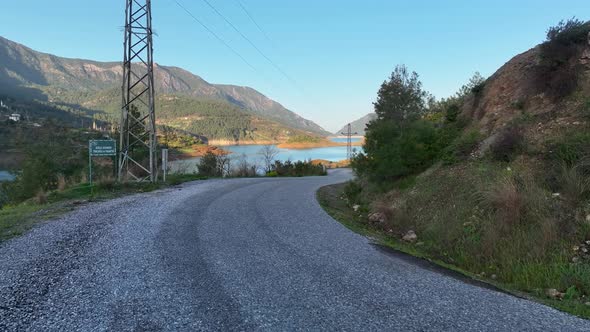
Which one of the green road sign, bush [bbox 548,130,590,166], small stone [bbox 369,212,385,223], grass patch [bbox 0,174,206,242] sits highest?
the green road sign

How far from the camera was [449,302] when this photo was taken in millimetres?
4168

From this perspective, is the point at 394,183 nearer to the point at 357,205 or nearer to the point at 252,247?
the point at 357,205

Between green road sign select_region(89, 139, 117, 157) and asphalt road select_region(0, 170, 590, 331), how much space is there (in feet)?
20.1

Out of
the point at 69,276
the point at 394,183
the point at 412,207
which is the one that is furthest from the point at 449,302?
the point at 394,183

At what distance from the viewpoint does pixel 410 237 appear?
316 inches

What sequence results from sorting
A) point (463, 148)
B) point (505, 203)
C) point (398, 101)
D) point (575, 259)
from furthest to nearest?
point (398, 101) → point (463, 148) → point (505, 203) → point (575, 259)

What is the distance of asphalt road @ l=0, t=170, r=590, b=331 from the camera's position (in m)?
3.51

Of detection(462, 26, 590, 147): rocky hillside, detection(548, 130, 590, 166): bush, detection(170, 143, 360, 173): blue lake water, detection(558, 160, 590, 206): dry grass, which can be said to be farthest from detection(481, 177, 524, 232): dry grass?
detection(170, 143, 360, 173): blue lake water

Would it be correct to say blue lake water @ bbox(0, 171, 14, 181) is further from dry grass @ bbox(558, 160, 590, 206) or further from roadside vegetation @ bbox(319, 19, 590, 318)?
dry grass @ bbox(558, 160, 590, 206)

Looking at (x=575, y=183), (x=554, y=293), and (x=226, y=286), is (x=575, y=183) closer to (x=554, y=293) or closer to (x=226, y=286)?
(x=554, y=293)

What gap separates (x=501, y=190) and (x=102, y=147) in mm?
12792

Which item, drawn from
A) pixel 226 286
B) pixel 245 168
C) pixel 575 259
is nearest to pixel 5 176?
pixel 245 168

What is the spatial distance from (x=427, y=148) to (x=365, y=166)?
8.78 feet

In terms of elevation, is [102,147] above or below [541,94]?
below
